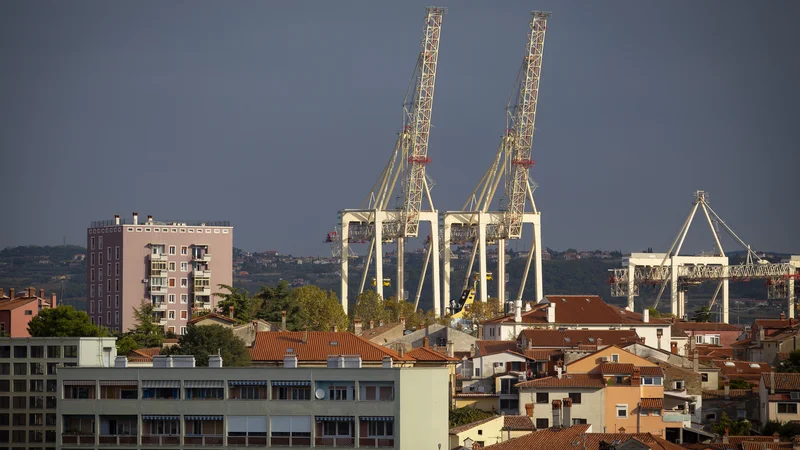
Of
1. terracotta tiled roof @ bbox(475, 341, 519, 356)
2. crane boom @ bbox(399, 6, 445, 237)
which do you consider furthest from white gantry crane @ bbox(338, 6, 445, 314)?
terracotta tiled roof @ bbox(475, 341, 519, 356)

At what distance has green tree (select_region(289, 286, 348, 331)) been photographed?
10506 cm

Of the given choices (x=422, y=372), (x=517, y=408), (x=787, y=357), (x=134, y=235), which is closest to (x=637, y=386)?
(x=517, y=408)

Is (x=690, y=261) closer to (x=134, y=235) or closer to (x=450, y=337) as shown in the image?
(x=134, y=235)

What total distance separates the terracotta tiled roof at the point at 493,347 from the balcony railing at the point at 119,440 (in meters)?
27.7

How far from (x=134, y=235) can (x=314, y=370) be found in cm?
9124

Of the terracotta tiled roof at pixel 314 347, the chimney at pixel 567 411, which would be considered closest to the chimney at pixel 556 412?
the chimney at pixel 567 411

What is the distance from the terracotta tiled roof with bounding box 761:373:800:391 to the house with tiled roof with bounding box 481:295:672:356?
2352cm

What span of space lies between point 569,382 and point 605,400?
181cm

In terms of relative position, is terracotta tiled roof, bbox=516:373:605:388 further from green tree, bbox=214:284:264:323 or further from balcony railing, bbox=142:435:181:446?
green tree, bbox=214:284:264:323

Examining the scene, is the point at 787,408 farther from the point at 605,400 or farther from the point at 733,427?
the point at 605,400

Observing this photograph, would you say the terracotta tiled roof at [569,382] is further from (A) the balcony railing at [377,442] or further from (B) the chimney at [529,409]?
(A) the balcony railing at [377,442]

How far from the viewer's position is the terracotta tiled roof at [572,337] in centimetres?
8050

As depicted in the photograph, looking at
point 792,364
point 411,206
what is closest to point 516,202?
point 411,206

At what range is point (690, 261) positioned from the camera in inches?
6841
